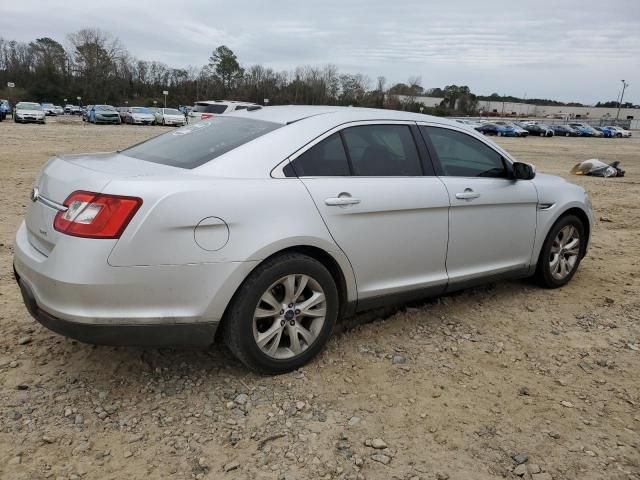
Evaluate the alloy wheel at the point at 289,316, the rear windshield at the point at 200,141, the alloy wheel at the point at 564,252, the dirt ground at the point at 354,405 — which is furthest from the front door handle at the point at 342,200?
the alloy wheel at the point at 564,252

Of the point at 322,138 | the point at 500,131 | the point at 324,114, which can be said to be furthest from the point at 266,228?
the point at 500,131

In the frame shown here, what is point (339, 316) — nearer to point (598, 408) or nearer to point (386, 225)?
point (386, 225)

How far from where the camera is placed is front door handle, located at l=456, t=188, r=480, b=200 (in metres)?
3.96

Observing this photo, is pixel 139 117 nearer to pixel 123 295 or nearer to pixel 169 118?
pixel 169 118

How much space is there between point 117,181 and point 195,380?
4.12 ft

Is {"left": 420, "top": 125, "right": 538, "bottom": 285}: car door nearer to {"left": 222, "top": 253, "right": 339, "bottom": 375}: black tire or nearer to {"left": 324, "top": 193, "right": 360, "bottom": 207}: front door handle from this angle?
{"left": 324, "top": 193, "right": 360, "bottom": 207}: front door handle

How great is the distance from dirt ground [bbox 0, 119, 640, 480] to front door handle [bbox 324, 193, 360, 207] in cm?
102

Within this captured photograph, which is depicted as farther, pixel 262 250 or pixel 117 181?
pixel 262 250

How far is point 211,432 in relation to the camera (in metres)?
2.73

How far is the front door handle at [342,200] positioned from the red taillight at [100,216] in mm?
1122

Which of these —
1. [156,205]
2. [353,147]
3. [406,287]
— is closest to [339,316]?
[406,287]

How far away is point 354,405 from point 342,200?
120cm

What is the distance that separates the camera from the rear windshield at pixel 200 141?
3.22m

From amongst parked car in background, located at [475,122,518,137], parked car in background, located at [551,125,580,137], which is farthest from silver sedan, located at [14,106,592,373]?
parked car in background, located at [551,125,580,137]
